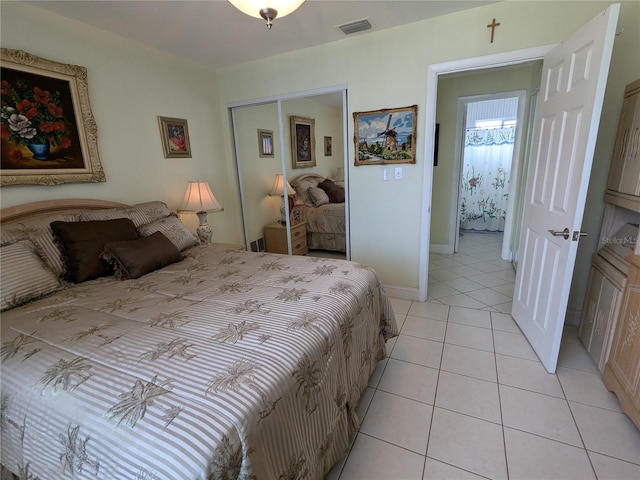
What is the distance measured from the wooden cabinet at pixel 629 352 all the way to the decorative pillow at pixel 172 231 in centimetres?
283

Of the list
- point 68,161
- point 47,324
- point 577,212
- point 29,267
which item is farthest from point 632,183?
point 68,161

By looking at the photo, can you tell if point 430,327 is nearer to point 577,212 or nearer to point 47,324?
point 577,212

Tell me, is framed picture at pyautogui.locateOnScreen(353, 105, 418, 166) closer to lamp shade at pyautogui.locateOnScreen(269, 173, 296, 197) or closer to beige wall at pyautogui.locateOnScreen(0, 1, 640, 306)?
beige wall at pyautogui.locateOnScreen(0, 1, 640, 306)

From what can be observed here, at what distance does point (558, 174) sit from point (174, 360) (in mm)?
2311

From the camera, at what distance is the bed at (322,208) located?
328 centimetres

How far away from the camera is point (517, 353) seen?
2080 mm

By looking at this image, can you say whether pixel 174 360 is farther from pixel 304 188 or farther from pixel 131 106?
pixel 304 188

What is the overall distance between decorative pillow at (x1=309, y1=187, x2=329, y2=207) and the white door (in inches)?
75.6

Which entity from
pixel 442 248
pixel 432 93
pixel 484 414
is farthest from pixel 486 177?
pixel 484 414

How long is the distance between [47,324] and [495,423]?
2230mm

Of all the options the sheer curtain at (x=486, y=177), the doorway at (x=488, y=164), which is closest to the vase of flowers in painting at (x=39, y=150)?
the doorway at (x=488, y=164)

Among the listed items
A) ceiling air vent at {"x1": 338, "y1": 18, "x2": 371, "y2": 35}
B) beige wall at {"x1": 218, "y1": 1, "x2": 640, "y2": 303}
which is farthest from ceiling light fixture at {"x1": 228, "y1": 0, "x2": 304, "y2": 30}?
beige wall at {"x1": 218, "y1": 1, "x2": 640, "y2": 303}

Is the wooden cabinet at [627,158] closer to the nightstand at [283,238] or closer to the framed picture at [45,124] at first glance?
the nightstand at [283,238]

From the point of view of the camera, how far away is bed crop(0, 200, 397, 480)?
80 centimetres
